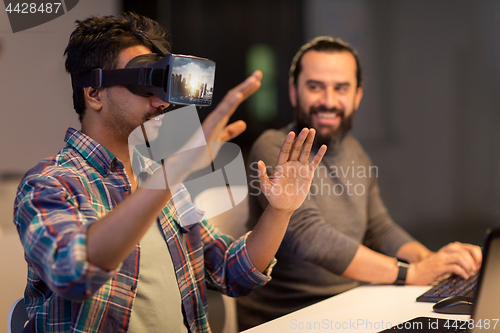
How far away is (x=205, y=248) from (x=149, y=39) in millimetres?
595

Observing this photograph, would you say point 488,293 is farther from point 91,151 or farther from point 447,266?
point 91,151

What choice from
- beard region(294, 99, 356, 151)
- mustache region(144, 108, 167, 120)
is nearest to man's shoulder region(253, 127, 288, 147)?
beard region(294, 99, 356, 151)

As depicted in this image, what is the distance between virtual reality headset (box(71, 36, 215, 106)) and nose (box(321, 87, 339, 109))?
998 millimetres

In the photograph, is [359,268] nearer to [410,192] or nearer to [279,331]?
[279,331]

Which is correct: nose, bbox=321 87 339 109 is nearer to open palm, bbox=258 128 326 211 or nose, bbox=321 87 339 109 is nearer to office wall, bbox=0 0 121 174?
open palm, bbox=258 128 326 211

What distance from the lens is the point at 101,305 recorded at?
0.92m

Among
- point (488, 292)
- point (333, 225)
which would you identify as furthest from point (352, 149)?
point (488, 292)

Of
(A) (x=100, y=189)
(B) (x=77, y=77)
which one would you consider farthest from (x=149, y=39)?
(A) (x=100, y=189)

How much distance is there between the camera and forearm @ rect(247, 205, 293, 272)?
110 centimetres

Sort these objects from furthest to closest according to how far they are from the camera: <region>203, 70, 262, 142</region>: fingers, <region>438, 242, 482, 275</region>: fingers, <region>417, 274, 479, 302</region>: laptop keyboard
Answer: <region>438, 242, 482, 275</region>: fingers → <region>417, 274, 479, 302</region>: laptop keyboard → <region>203, 70, 262, 142</region>: fingers

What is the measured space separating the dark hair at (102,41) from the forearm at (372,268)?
3.06 feet

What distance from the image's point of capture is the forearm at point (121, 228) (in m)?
0.70

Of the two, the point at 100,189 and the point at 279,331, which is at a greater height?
the point at 100,189

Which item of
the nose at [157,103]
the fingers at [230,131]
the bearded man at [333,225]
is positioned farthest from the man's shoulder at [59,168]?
the bearded man at [333,225]
